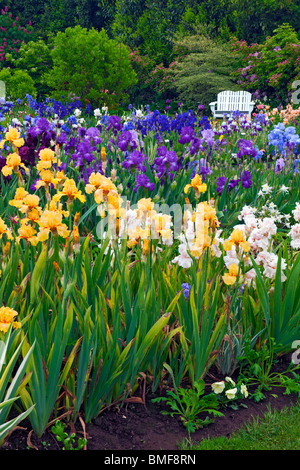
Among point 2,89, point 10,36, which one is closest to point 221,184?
point 2,89

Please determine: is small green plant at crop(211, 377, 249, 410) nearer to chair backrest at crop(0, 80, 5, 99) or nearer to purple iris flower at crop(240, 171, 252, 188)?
purple iris flower at crop(240, 171, 252, 188)

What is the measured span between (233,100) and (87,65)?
5.45 m

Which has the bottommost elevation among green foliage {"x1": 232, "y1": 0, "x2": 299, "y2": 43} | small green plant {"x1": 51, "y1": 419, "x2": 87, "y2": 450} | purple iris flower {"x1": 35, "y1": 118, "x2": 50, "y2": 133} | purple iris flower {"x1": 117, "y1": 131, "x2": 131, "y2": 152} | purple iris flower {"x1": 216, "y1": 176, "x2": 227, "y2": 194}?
small green plant {"x1": 51, "y1": 419, "x2": 87, "y2": 450}

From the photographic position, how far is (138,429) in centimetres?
207

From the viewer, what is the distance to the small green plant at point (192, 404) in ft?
7.00

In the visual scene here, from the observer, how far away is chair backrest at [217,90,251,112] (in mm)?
14414

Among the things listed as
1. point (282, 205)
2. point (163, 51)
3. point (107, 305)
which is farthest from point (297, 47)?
point (107, 305)

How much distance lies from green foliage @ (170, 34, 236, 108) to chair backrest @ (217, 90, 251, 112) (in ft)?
5.62

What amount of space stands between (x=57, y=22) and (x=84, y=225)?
71.6ft

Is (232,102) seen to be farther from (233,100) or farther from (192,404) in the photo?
(192,404)

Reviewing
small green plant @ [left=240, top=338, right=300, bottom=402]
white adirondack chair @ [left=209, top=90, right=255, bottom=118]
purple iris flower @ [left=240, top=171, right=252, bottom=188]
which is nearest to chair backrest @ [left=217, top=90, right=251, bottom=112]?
white adirondack chair @ [left=209, top=90, right=255, bottom=118]

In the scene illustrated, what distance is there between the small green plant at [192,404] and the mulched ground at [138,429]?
4cm

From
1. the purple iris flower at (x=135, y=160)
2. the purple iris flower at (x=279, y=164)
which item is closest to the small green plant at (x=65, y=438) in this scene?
the purple iris flower at (x=135, y=160)
